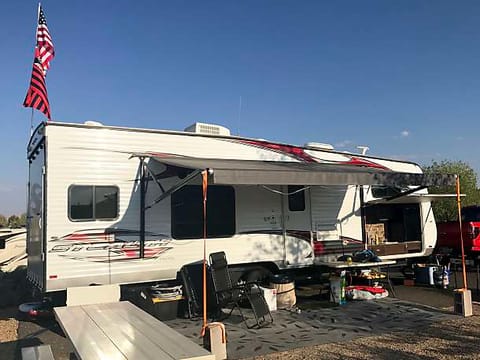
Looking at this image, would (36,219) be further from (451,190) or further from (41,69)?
(451,190)

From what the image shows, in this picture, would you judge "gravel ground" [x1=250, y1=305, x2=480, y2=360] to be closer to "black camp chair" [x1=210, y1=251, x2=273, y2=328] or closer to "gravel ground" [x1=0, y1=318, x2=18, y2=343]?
"black camp chair" [x1=210, y1=251, x2=273, y2=328]

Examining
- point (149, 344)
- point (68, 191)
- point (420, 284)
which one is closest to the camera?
point (149, 344)

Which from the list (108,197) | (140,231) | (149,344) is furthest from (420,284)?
(149,344)

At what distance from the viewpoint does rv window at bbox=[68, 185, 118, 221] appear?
273 inches

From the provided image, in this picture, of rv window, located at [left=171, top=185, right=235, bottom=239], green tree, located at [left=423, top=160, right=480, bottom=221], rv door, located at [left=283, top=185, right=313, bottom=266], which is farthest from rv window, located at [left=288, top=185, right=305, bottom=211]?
green tree, located at [left=423, top=160, right=480, bottom=221]

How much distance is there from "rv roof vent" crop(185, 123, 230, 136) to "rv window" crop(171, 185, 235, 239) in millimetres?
1014

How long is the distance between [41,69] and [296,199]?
5.50 meters

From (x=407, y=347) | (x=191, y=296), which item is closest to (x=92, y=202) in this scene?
(x=191, y=296)

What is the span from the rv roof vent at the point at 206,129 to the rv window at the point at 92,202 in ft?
6.19

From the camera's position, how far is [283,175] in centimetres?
685

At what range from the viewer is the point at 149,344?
125 inches

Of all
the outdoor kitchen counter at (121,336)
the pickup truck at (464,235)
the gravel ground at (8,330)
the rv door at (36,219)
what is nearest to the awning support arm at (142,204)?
the rv door at (36,219)

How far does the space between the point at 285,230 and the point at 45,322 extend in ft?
14.8

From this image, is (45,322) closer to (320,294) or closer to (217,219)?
(217,219)
